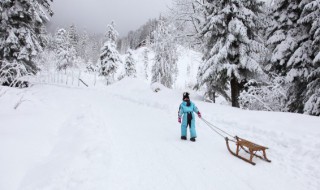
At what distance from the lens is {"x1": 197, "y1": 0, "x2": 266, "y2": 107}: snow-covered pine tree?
42.4 ft

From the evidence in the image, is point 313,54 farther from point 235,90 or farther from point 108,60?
point 108,60

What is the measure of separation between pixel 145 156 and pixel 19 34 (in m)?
16.8

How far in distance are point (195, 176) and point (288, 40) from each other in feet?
37.3

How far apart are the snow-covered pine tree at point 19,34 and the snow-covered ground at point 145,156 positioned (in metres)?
9.55

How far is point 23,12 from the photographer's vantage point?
18.1 m

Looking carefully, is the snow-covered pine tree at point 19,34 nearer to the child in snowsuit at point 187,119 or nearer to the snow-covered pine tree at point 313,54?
the child in snowsuit at point 187,119

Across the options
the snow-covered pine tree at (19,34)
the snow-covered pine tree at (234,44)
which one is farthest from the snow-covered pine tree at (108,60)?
the snow-covered pine tree at (234,44)

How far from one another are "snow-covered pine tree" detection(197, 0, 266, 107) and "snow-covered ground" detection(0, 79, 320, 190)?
412 cm

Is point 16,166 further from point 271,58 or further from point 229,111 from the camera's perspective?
point 271,58

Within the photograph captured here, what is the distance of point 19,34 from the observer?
1788 cm

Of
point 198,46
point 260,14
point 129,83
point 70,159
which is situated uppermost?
point 260,14

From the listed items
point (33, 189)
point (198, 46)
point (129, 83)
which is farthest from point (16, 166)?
point (129, 83)

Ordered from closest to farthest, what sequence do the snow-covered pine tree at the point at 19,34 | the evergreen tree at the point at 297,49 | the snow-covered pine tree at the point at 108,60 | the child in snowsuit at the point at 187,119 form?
1. the child in snowsuit at the point at 187,119
2. the evergreen tree at the point at 297,49
3. the snow-covered pine tree at the point at 19,34
4. the snow-covered pine tree at the point at 108,60

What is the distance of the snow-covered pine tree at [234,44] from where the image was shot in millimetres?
12930
